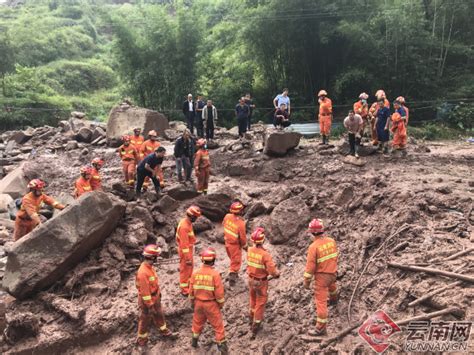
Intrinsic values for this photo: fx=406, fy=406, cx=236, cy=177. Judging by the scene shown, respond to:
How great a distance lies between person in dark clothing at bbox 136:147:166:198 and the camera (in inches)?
380

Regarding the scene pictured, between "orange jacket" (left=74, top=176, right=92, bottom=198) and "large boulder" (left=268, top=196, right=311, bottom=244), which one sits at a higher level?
"orange jacket" (left=74, top=176, right=92, bottom=198)

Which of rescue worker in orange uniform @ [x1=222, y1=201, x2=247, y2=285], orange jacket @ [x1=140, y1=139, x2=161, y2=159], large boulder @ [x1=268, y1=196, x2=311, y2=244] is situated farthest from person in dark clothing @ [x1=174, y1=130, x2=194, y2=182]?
rescue worker in orange uniform @ [x1=222, y1=201, x2=247, y2=285]

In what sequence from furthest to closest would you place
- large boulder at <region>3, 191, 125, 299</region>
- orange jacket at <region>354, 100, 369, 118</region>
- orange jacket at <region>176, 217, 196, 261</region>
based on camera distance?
orange jacket at <region>354, 100, 369, 118</region>
orange jacket at <region>176, 217, 196, 261</region>
large boulder at <region>3, 191, 125, 299</region>

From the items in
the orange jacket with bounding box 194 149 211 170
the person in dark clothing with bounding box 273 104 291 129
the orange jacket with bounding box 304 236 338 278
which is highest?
the person in dark clothing with bounding box 273 104 291 129

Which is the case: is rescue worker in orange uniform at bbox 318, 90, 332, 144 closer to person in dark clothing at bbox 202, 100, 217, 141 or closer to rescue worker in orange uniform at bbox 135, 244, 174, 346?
person in dark clothing at bbox 202, 100, 217, 141

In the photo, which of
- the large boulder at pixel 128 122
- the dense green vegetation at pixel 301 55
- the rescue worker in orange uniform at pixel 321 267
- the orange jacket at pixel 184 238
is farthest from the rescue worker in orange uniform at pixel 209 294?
the dense green vegetation at pixel 301 55

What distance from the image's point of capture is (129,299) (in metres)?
7.48

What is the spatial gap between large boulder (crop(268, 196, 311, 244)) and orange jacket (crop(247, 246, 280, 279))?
259 cm

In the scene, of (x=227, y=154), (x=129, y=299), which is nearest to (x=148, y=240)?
(x=129, y=299)

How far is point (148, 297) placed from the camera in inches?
241

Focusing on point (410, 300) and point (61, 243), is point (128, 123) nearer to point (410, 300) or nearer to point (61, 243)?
point (61, 243)

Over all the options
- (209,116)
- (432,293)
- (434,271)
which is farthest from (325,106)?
(432,293)

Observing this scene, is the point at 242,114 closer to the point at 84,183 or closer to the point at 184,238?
the point at 84,183

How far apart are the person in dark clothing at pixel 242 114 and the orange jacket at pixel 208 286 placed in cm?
822
